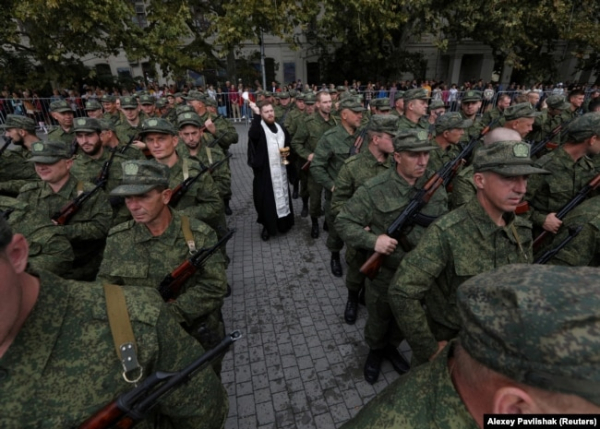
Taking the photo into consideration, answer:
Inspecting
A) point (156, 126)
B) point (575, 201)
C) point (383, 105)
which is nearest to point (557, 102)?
point (383, 105)

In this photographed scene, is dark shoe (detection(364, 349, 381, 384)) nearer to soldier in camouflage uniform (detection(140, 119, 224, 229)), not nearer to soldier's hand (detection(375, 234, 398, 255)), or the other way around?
soldier's hand (detection(375, 234, 398, 255))

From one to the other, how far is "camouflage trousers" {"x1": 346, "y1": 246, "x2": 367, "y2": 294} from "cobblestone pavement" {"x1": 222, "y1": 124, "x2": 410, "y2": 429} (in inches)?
17.6

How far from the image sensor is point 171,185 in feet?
13.1

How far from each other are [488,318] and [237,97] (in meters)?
17.9

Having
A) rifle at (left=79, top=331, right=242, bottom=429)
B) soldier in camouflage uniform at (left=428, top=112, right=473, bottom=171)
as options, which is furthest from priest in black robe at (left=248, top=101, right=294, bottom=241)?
rifle at (left=79, top=331, right=242, bottom=429)

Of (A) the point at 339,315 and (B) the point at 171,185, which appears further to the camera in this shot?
(A) the point at 339,315

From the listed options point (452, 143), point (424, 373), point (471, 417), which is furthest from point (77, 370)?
point (452, 143)

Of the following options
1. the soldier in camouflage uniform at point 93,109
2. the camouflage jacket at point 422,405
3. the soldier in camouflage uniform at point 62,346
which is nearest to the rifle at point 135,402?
the soldier in camouflage uniform at point 62,346

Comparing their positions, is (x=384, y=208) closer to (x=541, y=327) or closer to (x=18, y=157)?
(x=541, y=327)

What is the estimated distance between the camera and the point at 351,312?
4.33 metres

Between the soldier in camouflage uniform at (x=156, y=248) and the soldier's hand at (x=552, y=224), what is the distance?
3213 millimetres

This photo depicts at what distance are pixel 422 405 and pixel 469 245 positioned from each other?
4.45 feet

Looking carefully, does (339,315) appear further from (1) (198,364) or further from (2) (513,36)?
(2) (513,36)
